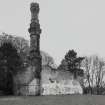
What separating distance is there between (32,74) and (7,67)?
207 inches

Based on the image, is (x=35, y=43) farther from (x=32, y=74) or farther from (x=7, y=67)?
(x=7, y=67)

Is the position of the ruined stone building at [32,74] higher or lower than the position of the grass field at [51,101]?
higher

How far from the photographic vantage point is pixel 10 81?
117 feet

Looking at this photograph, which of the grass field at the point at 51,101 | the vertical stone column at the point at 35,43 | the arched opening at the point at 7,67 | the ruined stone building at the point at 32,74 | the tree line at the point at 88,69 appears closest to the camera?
the grass field at the point at 51,101

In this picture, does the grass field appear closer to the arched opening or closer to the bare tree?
the arched opening

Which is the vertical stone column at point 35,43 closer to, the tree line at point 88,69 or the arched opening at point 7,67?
the arched opening at point 7,67

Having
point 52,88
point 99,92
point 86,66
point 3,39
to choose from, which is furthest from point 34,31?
point 99,92

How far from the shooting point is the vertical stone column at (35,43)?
36938 millimetres

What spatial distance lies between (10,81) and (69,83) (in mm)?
11161

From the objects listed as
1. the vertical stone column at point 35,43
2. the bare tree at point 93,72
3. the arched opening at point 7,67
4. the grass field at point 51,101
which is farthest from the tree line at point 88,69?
the grass field at point 51,101

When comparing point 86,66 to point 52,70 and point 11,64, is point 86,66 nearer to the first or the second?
point 52,70

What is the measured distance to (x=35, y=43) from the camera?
126 ft

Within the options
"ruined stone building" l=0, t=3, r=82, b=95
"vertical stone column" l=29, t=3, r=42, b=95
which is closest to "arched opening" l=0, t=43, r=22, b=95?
"ruined stone building" l=0, t=3, r=82, b=95

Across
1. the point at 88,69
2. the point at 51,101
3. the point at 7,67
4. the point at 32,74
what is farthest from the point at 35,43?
the point at 88,69
